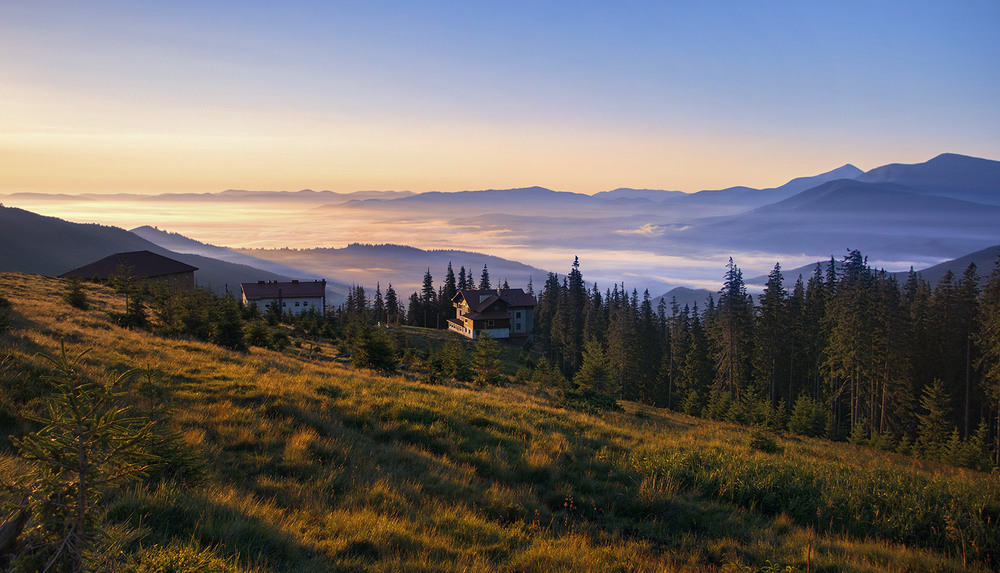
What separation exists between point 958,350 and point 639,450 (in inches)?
2012

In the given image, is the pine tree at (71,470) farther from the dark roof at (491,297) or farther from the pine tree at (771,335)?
the dark roof at (491,297)

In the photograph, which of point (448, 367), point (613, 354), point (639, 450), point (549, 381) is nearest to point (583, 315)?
point (613, 354)

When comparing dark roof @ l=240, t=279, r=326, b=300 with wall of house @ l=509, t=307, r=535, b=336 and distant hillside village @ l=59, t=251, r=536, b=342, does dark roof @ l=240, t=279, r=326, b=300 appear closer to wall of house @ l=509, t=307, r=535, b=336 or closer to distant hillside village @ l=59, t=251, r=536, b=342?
distant hillside village @ l=59, t=251, r=536, b=342

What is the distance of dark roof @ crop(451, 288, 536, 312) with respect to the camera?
80244 mm

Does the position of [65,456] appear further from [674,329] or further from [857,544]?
[674,329]

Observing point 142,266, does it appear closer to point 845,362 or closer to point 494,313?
point 494,313

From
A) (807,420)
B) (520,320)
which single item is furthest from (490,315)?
(807,420)

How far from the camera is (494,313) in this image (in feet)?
266

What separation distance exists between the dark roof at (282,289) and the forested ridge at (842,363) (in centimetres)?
5269

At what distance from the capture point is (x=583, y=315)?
8719cm

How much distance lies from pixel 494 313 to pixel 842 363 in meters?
51.2

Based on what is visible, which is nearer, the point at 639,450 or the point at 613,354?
the point at 639,450

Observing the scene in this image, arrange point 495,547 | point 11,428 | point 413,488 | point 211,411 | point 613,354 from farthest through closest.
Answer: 1. point 613,354
2. point 211,411
3. point 413,488
4. point 11,428
5. point 495,547

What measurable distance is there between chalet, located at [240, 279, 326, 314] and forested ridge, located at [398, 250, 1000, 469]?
52.7 m
